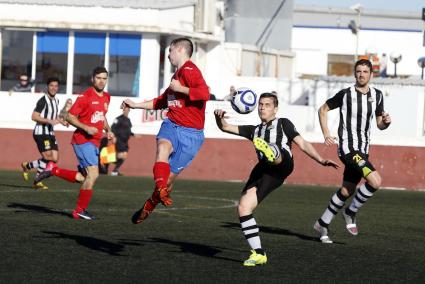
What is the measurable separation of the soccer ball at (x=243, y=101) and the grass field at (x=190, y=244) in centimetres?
152

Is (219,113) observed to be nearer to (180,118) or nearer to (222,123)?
(222,123)

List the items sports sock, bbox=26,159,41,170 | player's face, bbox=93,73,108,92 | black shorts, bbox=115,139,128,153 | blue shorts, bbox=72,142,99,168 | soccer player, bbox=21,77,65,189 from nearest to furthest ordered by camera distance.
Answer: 1. player's face, bbox=93,73,108,92
2. blue shorts, bbox=72,142,99,168
3. soccer player, bbox=21,77,65,189
4. sports sock, bbox=26,159,41,170
5. black shorts, bbox=115,139,128,153

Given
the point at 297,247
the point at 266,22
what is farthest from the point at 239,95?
the point at 266,22

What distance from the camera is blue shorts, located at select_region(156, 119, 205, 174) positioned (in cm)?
1262

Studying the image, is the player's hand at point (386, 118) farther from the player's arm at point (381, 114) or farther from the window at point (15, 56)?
the window at point (15, 56)

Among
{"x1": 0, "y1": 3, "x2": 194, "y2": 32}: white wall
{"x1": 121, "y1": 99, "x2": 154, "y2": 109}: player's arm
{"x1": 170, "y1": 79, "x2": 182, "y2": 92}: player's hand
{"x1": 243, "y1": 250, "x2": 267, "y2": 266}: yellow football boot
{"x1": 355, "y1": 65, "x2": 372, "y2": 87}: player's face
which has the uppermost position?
{"x1": 0, "y1": 3, "x2": 194, "y2": 32}: white wall

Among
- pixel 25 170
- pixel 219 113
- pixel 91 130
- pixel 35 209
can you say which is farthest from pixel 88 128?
pixel 25 170

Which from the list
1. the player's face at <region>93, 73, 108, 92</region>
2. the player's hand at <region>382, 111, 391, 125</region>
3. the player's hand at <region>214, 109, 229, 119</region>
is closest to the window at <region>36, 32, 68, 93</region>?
the player's face at <region>93, 73, 108, 92</region>

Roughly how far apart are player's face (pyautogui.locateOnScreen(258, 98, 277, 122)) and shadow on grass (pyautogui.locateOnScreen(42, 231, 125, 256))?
204 cm

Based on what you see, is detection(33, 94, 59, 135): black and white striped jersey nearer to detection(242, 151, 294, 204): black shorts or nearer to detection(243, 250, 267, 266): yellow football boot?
detection(242, 151, 294, 204): black shorts

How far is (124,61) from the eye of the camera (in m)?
40.7

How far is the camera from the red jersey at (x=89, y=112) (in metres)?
16.3

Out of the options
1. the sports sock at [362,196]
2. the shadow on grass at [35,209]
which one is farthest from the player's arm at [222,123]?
the shadow on grass at [35,209]

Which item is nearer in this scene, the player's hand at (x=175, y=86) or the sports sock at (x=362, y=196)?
the player's hand at (x=175, y=86)
